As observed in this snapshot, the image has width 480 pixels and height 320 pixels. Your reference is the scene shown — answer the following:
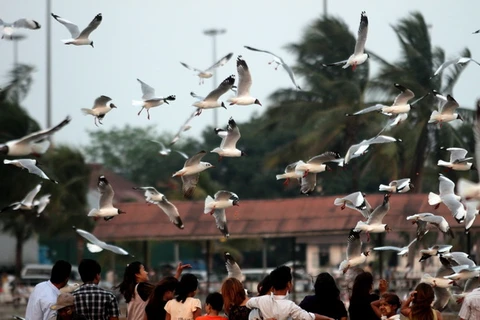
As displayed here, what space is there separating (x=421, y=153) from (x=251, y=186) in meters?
29.6

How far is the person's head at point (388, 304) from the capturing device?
9.45 meters

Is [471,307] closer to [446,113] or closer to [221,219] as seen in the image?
[446,113]

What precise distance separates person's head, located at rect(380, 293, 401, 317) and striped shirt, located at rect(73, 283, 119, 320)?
1.92m

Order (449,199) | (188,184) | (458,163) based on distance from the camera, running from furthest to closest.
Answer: (188,184) → (458,163) → (449,199)

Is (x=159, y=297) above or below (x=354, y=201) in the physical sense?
below

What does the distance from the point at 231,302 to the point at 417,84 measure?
2029 centimetres

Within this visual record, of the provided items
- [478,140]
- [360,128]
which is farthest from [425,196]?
[478,140]

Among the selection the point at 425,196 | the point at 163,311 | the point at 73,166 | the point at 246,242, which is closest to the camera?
the point at 163,311

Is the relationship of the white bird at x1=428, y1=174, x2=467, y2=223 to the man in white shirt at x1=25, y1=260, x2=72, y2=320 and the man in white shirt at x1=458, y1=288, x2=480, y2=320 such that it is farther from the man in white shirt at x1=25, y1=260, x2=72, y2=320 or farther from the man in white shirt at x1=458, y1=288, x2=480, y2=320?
the man in white shirt at x1=25, y1=260, x2=72, y2=320

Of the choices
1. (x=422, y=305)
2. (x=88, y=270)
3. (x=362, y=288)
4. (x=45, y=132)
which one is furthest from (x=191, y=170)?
(x=422, y=305)

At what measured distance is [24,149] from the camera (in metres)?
10.8

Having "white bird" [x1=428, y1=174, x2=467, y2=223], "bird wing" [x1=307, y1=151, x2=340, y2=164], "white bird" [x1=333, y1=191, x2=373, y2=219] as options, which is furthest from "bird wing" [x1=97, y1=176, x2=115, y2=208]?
"white bird" [x1=428, y1=174, x2=467, y2=223]

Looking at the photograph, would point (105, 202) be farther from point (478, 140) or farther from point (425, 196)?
point (425, 196)

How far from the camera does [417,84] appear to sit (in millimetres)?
28375
